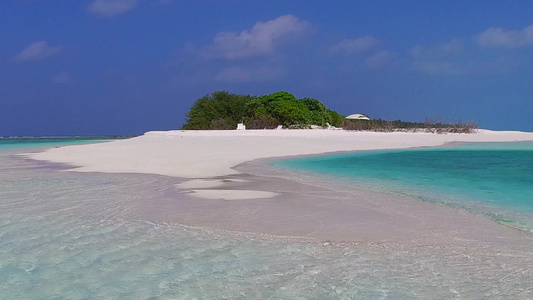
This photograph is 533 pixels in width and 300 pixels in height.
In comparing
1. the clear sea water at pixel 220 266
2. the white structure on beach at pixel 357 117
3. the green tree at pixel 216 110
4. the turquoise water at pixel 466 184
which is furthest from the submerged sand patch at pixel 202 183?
the white structure on beach at pixel 357 117

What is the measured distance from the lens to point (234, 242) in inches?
155

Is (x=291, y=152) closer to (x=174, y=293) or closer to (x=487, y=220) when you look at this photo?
(x=487, y=220)

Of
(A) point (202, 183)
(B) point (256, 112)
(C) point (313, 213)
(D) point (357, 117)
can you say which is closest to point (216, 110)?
(B) point (256, 112)

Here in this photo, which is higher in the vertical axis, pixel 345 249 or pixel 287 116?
pixel 287 116

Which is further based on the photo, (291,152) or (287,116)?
(287,116)

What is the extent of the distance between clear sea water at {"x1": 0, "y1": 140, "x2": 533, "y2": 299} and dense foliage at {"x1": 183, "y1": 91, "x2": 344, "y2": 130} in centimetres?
3149

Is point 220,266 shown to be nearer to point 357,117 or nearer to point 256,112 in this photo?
point 256,112

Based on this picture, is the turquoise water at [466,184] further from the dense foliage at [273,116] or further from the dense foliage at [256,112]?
the dense foliage at [256,112]

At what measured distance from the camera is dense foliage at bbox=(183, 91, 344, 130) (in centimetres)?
3800

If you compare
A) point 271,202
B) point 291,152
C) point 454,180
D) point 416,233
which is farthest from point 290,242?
point 291,152

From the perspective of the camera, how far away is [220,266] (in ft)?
10.7

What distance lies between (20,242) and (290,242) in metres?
2.25

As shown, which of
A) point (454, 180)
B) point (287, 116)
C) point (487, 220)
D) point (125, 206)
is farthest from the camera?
point (287, 116)

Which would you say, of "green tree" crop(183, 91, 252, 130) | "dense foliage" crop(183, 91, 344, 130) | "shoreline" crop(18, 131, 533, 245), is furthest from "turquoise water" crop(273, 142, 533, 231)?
"green tree" crop(183, 91, 252, 130)
